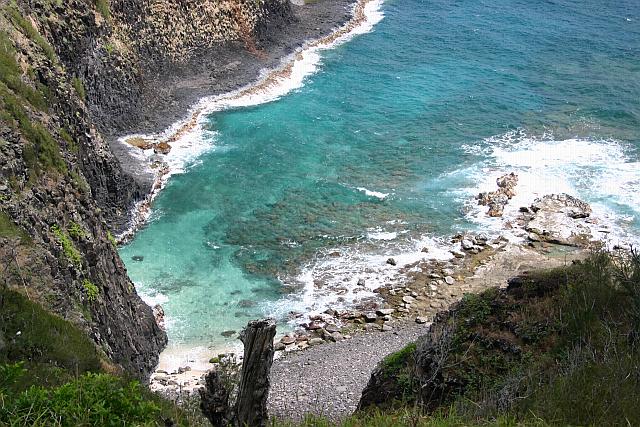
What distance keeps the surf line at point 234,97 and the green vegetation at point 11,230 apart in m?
16.8

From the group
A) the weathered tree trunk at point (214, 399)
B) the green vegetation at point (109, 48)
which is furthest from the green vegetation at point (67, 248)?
the green vegetation at point (109, 48)

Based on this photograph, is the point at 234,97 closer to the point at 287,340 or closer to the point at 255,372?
the point at 287,340

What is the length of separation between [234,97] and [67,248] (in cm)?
3748

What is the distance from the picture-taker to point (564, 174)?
52000 mm

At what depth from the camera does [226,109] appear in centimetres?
5947

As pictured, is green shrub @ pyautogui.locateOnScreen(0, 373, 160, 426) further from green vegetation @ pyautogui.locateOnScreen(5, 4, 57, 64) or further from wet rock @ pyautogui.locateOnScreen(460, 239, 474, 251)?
wet rock @ pyautogui.locateOnScreen(460, 239, 474, 251)

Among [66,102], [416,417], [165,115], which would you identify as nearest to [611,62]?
[165,115]

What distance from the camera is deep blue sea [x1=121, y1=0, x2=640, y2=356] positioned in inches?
1544

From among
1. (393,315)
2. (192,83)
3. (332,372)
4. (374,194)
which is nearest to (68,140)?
(332,372)

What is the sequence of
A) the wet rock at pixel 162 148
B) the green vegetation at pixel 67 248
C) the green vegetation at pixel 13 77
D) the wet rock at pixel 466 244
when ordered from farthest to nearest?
the wet rock at pixel 162 148
the wet rock at pixel 466 244
the green vegetation at pixel 13 77
the green vegetation at pixel 67 248

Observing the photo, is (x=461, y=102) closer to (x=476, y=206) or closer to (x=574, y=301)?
(x=476, y=206)

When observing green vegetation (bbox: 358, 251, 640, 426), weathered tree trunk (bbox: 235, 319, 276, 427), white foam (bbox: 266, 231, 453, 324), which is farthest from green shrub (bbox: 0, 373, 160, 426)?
white foam (bbox: 266, 231, 453, 324)

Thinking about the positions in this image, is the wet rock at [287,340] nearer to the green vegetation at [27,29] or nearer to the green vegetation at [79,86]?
the green vegetation at [27,29]

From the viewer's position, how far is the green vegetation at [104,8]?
53.2 metres
